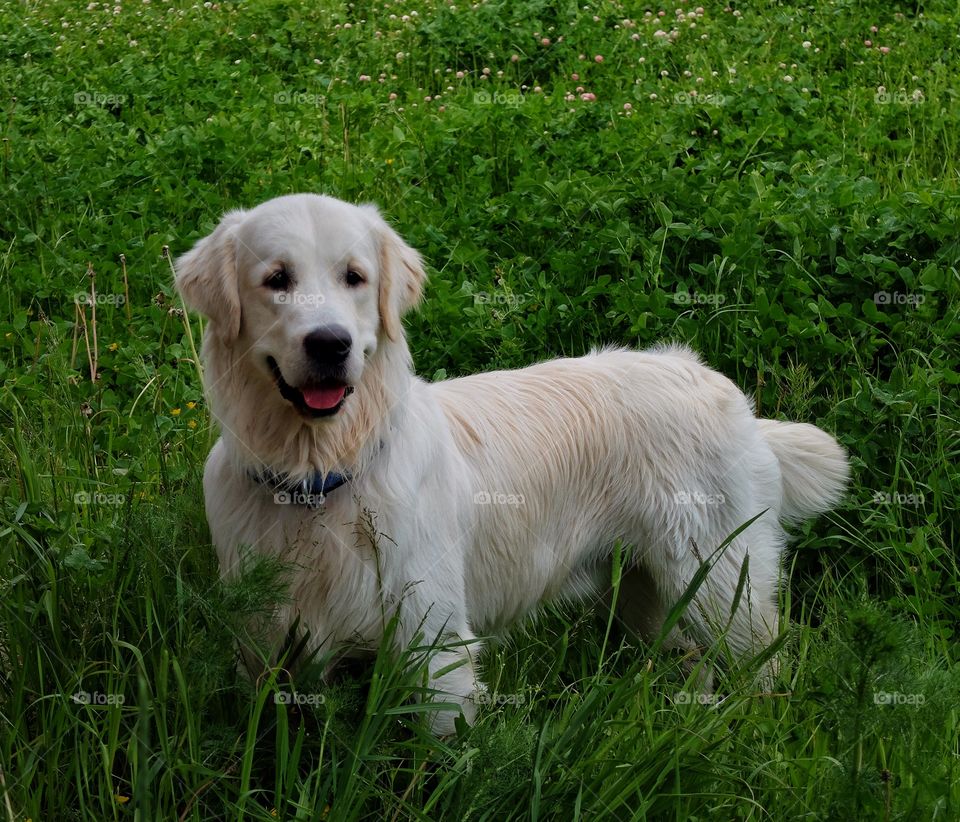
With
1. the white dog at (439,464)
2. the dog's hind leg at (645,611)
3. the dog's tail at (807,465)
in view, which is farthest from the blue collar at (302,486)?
the dog's tail at (807,465)

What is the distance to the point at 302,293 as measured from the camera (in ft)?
10.1

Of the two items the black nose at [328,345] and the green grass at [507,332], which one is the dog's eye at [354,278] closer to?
the black nose at [328,345]

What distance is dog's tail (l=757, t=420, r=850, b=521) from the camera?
4.03m

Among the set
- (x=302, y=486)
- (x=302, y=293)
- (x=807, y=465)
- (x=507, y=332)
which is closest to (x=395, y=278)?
(x=302, y=293)

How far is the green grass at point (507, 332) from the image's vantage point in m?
2.75

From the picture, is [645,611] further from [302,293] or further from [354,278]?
[302,293]

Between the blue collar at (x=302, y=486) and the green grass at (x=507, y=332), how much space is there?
34 centimetres

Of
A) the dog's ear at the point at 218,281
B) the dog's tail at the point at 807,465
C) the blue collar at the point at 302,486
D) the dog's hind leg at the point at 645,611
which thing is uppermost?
the dog's ear at the point at 218,281

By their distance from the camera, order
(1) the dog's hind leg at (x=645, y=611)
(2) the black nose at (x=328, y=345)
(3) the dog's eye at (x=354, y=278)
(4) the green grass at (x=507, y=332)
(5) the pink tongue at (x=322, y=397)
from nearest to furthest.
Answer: (4) the green grass at (x=507, y=332)
(2) the black nose at (x=328, y=345)
(5) the pink tongue at (x=322, y=397)
(3) the dog's eye at (x=354, y=278)
(1) the dog's hind leg at (x=645, y=611)

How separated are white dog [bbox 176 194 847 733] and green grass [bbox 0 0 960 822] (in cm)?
21

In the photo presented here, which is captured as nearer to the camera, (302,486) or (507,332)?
(302,486)

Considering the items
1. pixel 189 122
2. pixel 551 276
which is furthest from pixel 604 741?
pixel 189 122

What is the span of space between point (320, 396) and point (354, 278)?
14.3 inches

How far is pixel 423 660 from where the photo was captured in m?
3.00
